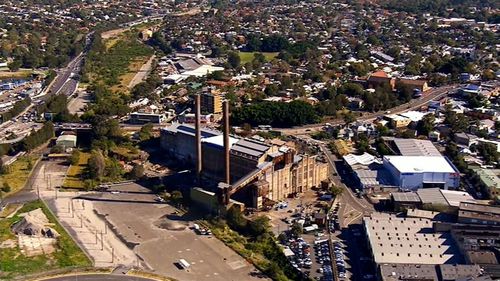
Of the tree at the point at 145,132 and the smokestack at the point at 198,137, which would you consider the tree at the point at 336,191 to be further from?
the tree at the point at 145,132

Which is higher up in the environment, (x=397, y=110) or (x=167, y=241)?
(x=397, y=110)

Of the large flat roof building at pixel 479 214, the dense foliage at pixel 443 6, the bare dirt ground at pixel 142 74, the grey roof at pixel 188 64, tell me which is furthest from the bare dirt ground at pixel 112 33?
the large flat roof building at pixel 479 214

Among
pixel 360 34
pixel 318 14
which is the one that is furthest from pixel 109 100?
pixel 318 14

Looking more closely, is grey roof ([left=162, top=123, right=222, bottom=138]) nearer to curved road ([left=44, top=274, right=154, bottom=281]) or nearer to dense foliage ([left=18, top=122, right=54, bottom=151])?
dense foliage ([left=18, top=122, right=54, bottom=151])

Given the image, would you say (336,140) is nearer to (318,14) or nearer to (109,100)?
(109,100)

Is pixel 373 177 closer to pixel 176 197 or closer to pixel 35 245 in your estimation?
pixel 176 197

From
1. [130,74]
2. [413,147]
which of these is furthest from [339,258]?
[130,74]

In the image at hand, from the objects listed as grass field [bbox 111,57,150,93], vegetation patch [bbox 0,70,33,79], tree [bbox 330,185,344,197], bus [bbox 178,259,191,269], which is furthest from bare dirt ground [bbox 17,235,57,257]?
vegetation patch [bbox 0,70,33,79]
